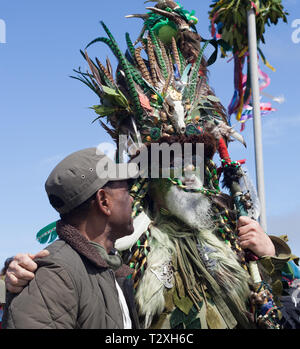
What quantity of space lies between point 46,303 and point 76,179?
1.69 feet

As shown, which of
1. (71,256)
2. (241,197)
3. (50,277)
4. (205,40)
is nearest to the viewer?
(50,277)

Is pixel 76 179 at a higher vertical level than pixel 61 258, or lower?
higher

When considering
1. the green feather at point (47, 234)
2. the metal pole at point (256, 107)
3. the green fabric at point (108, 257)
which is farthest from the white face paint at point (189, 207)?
the metal pole at point (256, 107)

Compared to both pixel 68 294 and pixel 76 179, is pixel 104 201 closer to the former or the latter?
pixel 76 179

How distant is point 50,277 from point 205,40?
114 inches

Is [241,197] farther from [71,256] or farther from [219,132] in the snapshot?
[71,256]

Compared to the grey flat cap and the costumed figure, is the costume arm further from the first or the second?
the costumed figure

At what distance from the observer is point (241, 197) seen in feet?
10.9

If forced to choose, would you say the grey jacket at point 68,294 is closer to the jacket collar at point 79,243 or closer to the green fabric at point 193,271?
the jacket collar at point 79,243

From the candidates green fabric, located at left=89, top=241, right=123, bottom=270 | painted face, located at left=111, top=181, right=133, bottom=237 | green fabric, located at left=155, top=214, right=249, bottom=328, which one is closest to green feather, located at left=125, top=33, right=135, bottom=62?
green fabric, located at left=155, top=214, right=249, bottom=328

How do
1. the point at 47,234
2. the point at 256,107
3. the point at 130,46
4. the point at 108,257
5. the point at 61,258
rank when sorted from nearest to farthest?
the point at 61,258
the point at 108,257
the point at 47,234
the point at 130,46
the point at 256,107

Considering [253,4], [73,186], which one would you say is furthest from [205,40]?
[73,186]

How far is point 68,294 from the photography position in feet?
5.65

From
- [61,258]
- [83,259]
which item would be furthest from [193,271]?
[61,258]
